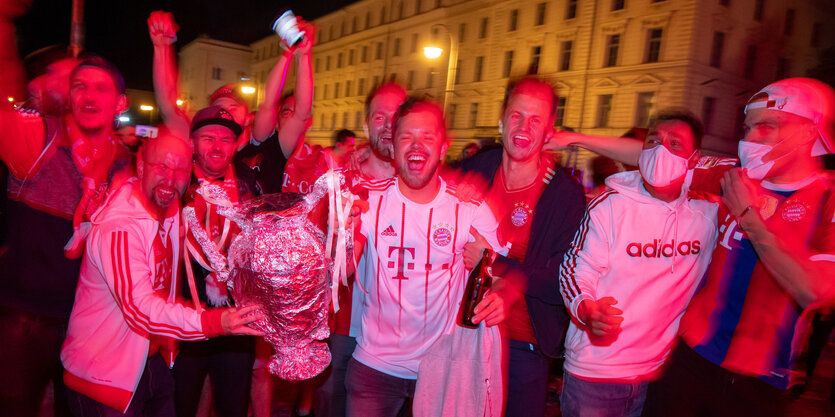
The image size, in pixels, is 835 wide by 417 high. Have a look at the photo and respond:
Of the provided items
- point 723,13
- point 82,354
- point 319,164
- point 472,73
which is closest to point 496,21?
point 472,73

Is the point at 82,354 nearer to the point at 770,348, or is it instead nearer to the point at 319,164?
the point at 319,164

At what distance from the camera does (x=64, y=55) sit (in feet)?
12.3

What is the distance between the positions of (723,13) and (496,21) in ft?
47.7

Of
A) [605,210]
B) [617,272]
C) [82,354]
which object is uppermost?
[605,210]

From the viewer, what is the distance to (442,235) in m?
2.67

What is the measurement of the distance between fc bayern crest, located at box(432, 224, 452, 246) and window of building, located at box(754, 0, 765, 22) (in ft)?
112

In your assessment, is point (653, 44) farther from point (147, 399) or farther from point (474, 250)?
point (147, 399)

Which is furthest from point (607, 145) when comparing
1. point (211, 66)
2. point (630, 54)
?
point (211, 66)

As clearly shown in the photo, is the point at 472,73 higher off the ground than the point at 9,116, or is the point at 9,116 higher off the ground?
the point at 472,73

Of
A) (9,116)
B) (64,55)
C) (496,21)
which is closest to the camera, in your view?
(9,116)

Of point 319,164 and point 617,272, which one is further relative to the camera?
point 319,164

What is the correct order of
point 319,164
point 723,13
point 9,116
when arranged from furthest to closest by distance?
point 723,13
point 319,164
point 9,116

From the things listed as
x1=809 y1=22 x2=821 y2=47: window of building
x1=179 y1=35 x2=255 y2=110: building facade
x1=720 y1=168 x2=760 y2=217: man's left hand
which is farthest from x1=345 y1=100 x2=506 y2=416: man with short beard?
x1=179 y1=35 x2=255 y2=110: building facade

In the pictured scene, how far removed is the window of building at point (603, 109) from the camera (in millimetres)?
29516
